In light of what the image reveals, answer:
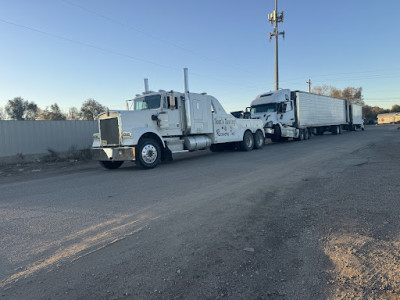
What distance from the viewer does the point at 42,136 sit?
1509 cm

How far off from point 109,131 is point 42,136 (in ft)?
24.7

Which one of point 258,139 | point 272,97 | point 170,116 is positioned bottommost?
point 258,139

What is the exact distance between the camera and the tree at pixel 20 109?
5409cm

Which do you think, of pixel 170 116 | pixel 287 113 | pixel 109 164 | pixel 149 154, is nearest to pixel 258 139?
pixel 287 113

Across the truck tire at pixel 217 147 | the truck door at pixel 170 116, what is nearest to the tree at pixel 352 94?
the truck tire at pixel 217 147

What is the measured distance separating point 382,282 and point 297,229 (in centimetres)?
125

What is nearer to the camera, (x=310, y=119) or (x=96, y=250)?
(x=96, y=250)

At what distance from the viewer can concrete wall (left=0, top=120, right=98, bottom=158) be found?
13758 millimetres

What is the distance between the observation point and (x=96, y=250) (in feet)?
10.3

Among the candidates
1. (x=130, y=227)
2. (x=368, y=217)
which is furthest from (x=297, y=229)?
(x=130, y=227)

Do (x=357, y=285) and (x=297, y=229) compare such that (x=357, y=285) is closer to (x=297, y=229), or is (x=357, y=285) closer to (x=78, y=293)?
(x=297, y=229)

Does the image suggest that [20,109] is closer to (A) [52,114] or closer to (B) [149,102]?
(A) [52,114]

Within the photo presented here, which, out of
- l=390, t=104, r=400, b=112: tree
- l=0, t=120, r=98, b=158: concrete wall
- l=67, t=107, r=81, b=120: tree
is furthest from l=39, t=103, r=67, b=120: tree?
l=390, t=104, r=400, b=112: tree

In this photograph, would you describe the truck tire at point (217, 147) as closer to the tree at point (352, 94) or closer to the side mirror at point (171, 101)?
the side mirror at point (171, 101)
